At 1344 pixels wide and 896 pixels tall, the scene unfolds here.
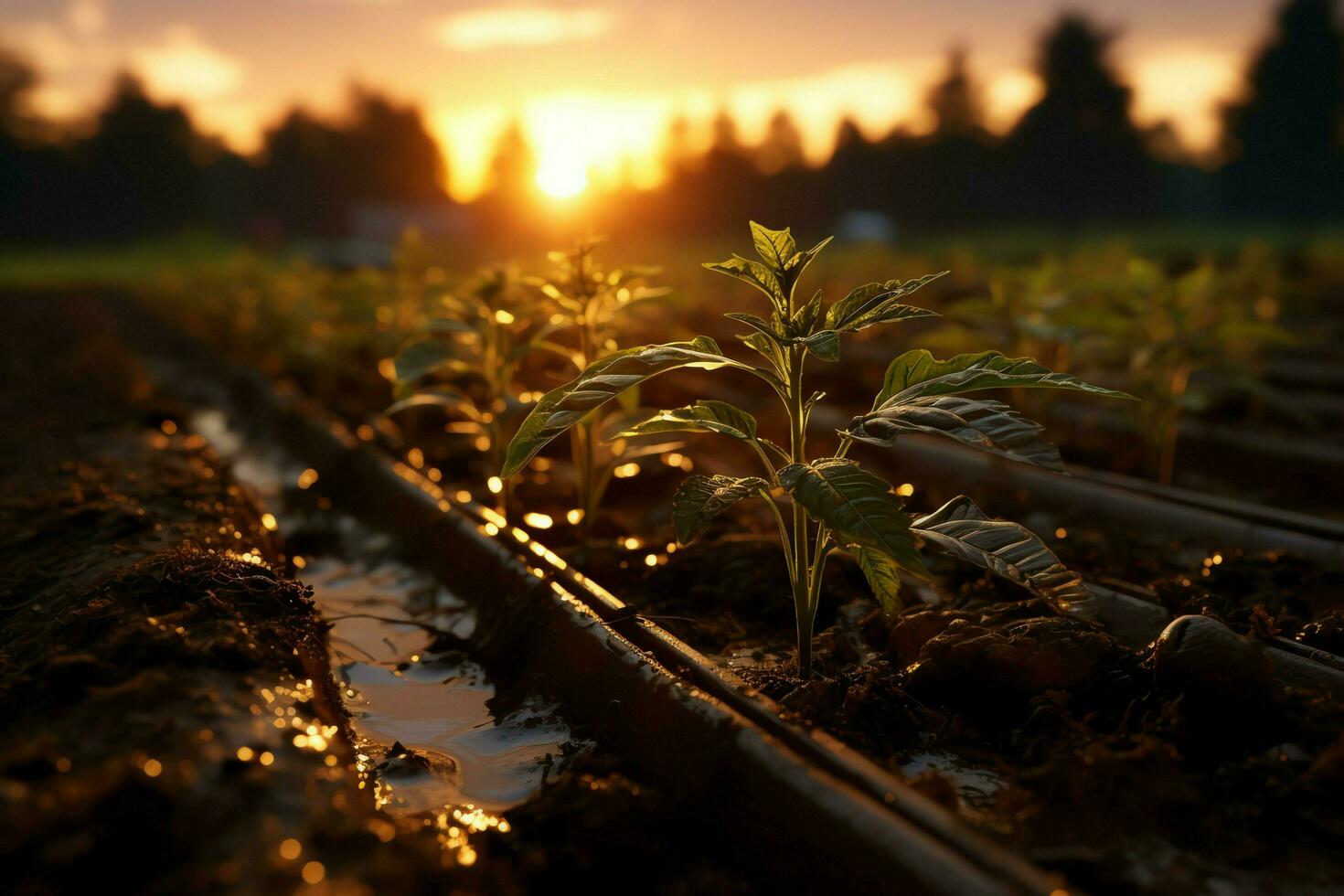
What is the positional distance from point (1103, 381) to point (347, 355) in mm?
4761

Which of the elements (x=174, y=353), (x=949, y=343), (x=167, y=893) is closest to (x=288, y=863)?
(x=167, y=893)

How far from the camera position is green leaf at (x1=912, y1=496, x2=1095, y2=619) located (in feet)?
5.62

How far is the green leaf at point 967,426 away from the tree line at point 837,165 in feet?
166

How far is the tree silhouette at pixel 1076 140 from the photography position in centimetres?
5144

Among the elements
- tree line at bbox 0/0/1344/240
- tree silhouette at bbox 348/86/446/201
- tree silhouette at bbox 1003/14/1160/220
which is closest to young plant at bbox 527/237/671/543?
tree line at bbox 0/0/1344/240

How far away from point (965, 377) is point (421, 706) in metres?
1.47

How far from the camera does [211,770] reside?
1.47 meters

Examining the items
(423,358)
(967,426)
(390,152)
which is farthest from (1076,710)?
(390,152)

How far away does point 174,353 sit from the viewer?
38.3 ft

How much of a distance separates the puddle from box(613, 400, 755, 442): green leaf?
0.69m

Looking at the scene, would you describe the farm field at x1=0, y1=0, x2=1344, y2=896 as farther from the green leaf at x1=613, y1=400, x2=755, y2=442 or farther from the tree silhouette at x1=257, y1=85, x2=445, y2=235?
the tree silhouette at x1=257, y1=85, x2=445, y2=235

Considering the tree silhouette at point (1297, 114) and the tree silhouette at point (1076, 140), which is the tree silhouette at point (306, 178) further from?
the tree silhouette at point (1297, 114)

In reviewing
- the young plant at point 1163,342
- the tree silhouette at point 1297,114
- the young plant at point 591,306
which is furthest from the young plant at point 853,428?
the tree silhouette at point 1297,114

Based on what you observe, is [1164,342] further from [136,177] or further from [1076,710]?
[136,177]
